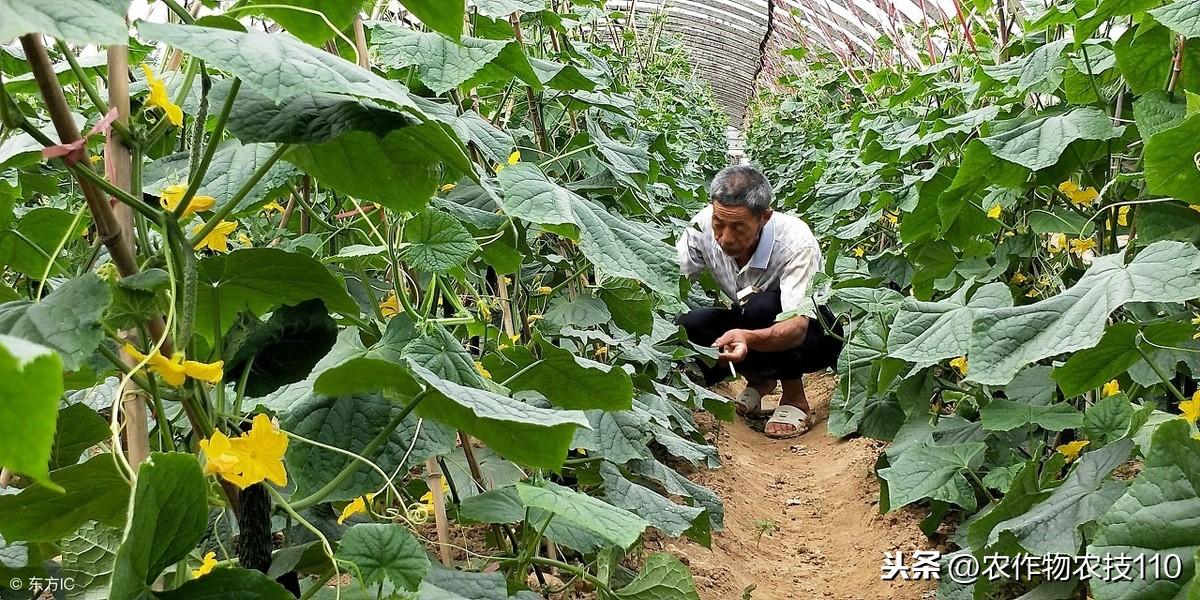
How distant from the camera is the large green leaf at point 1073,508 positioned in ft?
4.89

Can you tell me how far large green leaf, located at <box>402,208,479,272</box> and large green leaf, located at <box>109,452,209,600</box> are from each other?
48cm

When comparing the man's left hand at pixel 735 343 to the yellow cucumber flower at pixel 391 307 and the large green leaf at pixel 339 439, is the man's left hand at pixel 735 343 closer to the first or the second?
the yellow cucumber flower at pixel 391 307

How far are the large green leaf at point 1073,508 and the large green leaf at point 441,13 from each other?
1.20 metres

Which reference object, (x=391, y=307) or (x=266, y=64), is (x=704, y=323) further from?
(x=266, y=64)

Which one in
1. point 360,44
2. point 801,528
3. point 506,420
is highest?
point 360,44

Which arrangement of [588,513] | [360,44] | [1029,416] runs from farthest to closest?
[1029,416] → [360,44] → [588,513]

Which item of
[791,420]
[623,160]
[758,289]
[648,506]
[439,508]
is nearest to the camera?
[439,508]

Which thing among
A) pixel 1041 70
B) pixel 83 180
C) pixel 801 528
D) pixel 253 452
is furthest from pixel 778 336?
pixel 83 180

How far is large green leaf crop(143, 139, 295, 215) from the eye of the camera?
40.1 inches

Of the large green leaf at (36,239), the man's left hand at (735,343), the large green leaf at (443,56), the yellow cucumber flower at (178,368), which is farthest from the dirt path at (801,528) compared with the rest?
the yellow cucumber flower at (178,368)

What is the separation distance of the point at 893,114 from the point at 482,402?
15.0ft

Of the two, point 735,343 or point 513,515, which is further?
point 735,343

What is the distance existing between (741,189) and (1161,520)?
3.25m

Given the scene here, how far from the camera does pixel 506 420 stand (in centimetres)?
76
